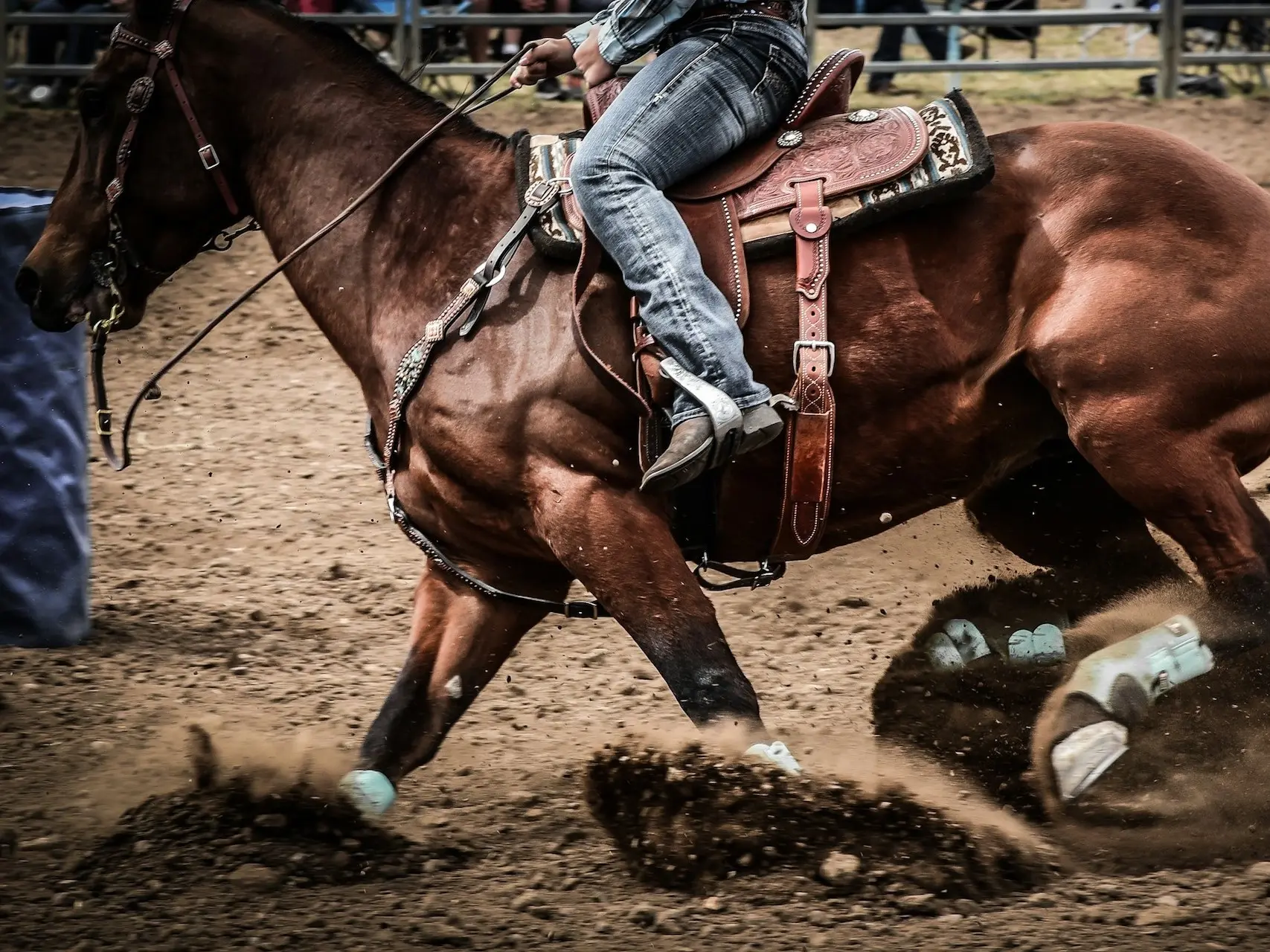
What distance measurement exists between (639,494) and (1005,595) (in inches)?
64.0

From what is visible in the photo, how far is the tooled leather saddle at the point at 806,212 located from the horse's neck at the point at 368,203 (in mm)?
320

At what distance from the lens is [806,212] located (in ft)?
12.8

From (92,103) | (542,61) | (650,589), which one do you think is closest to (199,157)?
(92,103)

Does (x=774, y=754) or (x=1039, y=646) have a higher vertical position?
(x=774, y=754)

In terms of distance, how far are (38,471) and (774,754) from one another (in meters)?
3.10

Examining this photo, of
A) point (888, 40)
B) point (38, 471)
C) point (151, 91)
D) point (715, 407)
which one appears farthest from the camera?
point (888, 40)

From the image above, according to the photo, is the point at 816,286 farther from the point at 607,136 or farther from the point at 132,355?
the point at 132,355

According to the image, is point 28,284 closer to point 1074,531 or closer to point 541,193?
point 541,193

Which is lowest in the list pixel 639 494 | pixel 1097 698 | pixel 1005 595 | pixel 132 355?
pixel 132 355

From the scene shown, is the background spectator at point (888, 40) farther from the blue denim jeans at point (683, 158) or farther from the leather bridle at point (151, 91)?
the leather bridle at point (151, 91)

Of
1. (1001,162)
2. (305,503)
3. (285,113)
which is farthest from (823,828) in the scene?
→ (305,503)

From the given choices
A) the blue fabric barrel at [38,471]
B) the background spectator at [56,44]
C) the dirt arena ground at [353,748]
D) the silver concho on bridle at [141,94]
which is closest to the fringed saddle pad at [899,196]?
the silver concho on bridle at [141,94]

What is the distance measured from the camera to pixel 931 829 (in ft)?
13.4

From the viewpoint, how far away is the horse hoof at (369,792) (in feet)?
13.9
